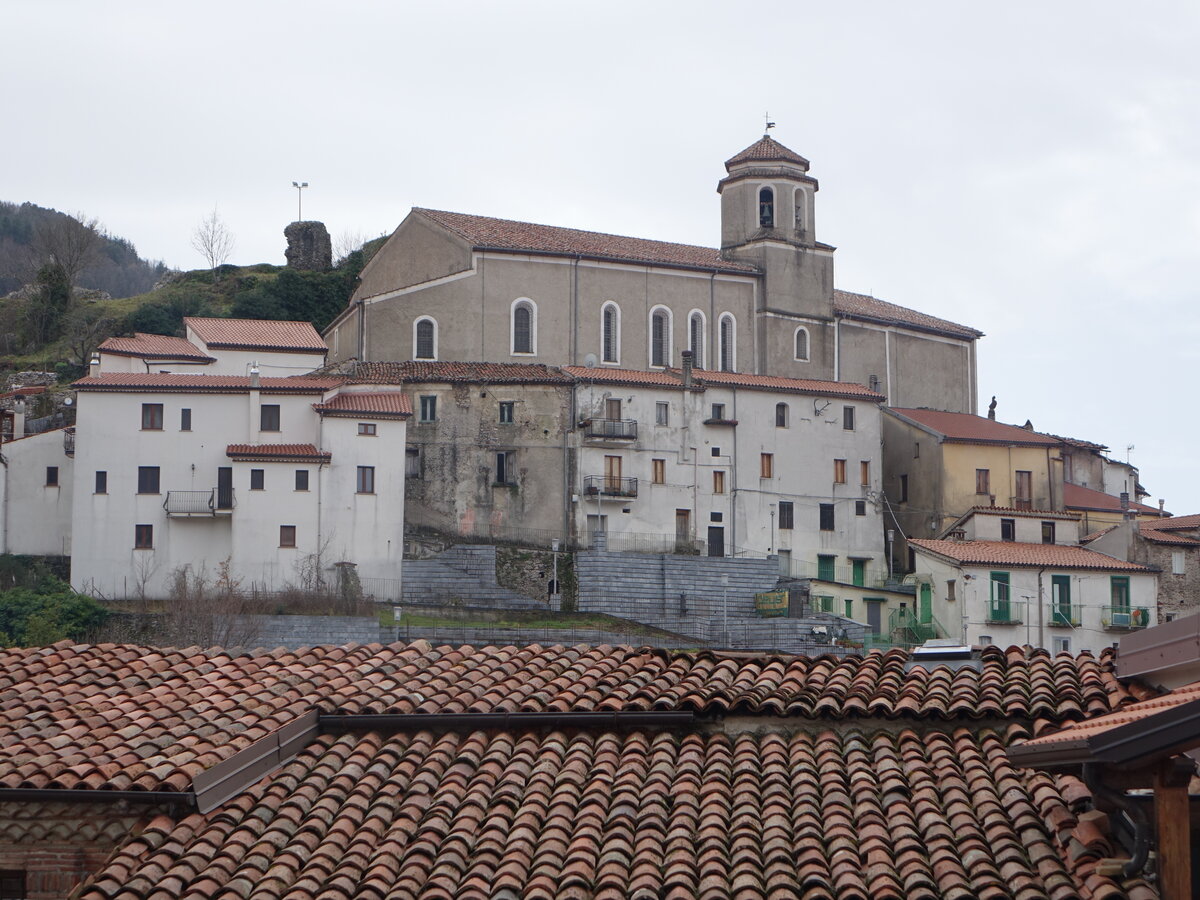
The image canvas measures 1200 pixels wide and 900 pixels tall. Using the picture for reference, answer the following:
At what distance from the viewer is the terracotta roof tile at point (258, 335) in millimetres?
72562

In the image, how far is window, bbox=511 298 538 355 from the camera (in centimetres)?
7238

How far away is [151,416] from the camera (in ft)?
211

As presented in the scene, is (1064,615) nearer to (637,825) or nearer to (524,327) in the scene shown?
(524,327)

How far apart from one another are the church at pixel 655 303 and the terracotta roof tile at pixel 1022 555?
1352 centimetres

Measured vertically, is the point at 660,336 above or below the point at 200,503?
above

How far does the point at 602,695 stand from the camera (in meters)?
13.9

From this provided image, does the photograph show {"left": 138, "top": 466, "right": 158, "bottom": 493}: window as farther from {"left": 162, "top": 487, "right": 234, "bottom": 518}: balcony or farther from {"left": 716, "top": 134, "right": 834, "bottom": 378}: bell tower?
{"left": 716, "top": 134, "right": 834, "bottom": 378}: bell tower

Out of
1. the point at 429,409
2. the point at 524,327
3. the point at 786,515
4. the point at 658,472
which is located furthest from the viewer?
the point at 524,327

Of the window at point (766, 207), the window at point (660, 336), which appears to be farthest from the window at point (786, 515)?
the window at point (766, 207)

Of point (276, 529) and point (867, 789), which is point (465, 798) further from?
point (276, 529)

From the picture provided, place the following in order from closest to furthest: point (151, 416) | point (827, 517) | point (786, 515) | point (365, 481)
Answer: point (365, 481) → point (151, 416) → point (786, 515) → point (827, 517)

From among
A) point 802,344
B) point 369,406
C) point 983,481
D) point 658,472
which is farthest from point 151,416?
point 983,481

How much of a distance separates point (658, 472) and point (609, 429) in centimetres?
280

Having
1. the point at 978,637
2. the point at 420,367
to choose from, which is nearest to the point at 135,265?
the point at 420,367
